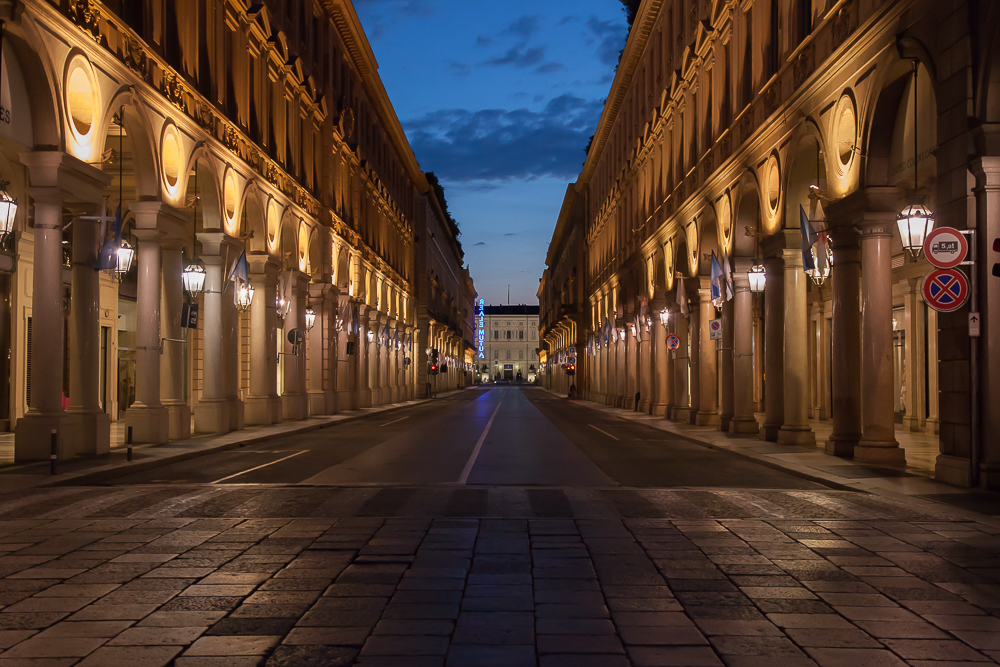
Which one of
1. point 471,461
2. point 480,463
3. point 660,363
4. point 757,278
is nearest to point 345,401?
point 660,363

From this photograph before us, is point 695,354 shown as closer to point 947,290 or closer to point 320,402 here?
point 320,402

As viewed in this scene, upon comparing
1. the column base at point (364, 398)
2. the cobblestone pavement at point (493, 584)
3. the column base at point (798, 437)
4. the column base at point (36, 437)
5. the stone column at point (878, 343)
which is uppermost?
the stone column at point (878, 343)

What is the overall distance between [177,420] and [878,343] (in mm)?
16380

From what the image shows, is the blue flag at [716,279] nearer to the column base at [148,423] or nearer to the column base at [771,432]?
the column base at [771,432]

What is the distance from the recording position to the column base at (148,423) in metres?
20.7

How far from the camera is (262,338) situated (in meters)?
29.9

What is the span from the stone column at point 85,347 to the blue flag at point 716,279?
1605 cm

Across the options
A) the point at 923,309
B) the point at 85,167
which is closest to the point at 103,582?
the point at 85,167

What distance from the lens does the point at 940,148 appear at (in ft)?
44.3

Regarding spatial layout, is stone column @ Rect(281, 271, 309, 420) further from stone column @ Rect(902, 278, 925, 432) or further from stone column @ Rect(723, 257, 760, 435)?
stone column @ Rect(902, 278, 925, 432)

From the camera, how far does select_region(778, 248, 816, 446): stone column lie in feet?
68.4

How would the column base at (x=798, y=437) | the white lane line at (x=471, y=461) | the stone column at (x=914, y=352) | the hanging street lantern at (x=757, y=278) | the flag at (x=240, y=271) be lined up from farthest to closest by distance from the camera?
the stone column at (x=914, y=352) < the flag at (x=240, y=271) < the hanging street lantern at (x=757, y=278) < the column base at (x=798, y=437) < the white lane line at (x=471, y=461)

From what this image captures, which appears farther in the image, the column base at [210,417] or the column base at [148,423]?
the column base at [210,417]

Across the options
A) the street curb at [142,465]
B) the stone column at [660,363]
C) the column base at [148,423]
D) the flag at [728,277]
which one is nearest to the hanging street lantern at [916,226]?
the flag at [728,277]
